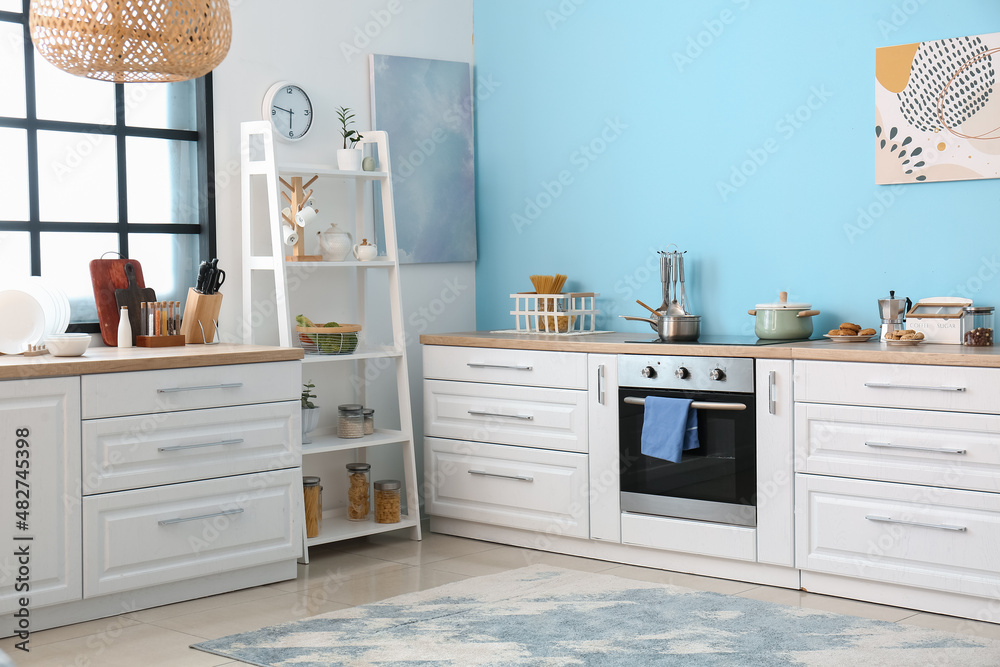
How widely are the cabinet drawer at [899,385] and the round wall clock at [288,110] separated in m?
2.23

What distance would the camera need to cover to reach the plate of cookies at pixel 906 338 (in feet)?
11.3

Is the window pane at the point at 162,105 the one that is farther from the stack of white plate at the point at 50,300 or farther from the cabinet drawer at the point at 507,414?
the cabinet drawer at the point at 507,414

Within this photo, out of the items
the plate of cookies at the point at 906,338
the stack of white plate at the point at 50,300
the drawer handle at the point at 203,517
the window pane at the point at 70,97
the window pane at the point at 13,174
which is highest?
the window pane at the point at 70,97

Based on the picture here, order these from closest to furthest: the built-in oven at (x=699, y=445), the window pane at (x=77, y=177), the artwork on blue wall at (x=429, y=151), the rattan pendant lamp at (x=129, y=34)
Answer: the rattan pendant lamp at (x=129, y=34) → the built-in oven at (x=699, y=445) → the window pane at (x=77, y=177) → the artwork on blue wall at (x=429, y=151)

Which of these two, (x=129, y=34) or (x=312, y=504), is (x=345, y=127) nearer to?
(x=312, y=504)

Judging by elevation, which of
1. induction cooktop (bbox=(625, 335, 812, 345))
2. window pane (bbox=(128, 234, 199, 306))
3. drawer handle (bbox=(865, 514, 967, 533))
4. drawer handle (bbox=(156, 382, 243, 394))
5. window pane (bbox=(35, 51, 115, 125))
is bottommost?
drawer handle (bbox=(865, 514, 967, 533))

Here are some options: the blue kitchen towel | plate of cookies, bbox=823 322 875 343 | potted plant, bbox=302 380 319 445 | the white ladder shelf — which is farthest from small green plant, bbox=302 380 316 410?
plate of cookies, bbox=823 322 875 343

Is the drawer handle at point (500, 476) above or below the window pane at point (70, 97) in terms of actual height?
below

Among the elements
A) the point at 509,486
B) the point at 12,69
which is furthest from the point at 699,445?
the point at 12,69

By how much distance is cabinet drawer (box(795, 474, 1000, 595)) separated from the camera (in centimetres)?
312

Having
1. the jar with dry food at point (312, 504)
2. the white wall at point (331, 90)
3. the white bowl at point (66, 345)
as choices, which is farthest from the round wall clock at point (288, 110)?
the jar with dry food at point (312, 504)

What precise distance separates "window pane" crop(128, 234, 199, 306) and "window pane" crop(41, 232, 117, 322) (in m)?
0.16

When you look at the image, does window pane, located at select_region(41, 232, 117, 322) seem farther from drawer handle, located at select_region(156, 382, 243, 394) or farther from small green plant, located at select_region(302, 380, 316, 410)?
small green plant, located at select_region(302, 380, 316, 410)

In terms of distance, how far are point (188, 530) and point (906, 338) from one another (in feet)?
7.95
